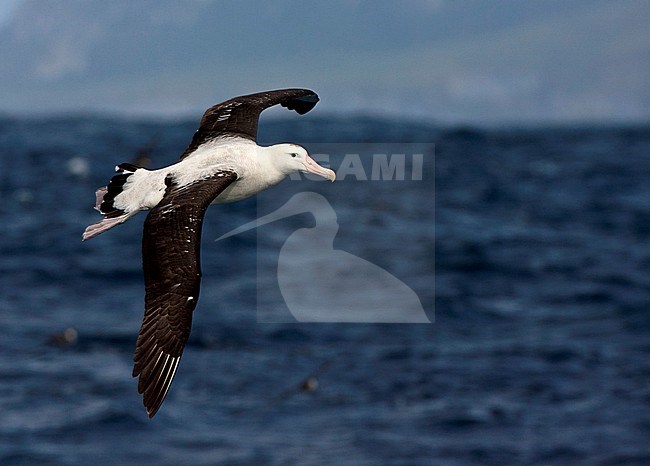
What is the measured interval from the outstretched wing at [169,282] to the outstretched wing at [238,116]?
5.77 ft

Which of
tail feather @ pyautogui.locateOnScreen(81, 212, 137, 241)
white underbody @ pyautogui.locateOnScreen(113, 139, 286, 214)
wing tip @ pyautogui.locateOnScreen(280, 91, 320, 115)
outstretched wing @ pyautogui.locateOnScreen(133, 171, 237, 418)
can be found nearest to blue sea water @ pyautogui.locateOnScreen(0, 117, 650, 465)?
wing tip @ pyautogui.locateOnScreen(280, 91, 320, 115)

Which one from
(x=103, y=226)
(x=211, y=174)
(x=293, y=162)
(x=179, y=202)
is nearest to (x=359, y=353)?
(x=293, y=162)

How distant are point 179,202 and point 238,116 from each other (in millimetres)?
2310

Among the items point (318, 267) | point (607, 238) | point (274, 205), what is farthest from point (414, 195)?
point (318, 267)

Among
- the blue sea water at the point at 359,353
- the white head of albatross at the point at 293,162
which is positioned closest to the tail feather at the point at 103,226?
the white head of albatross at the point at 293,162

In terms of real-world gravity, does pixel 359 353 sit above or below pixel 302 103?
below

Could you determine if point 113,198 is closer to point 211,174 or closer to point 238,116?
point 211,174

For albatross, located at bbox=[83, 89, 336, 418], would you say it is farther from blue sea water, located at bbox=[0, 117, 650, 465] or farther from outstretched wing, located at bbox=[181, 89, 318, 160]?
blue sea water, located at bbox=[0, 117, 650, 465]

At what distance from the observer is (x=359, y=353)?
22938 millimetres

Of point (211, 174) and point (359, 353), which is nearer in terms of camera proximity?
point (211, 174)

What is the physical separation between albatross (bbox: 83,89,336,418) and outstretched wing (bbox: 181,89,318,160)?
1 centimetres

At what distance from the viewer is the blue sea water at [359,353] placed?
18609 mm

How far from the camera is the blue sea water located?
1861 centimetres

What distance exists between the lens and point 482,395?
20375 mm
